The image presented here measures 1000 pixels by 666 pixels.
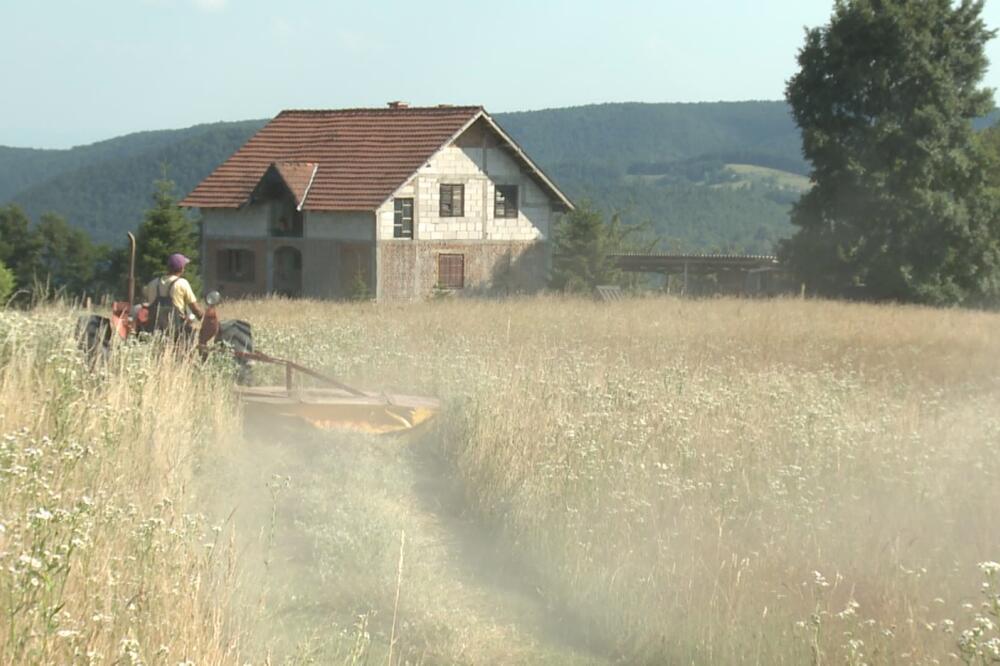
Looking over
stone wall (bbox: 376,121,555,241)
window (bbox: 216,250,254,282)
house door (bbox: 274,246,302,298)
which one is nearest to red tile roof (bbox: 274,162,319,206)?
house door (bbox: 274,246,302,298)

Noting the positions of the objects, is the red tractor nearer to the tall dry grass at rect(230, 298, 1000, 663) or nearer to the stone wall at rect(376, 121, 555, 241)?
the tall dry grass at rect(230, 298, 1000, 663)

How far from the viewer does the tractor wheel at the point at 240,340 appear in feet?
45.8

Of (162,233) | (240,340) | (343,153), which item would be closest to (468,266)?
(343,153)

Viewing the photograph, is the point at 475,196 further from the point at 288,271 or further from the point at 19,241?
the point at 19,241

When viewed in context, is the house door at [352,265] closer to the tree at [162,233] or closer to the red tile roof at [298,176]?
the red tile roof at [298,176]

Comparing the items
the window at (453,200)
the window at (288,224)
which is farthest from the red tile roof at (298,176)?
the window at (453,200)

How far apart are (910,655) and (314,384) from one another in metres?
9.07

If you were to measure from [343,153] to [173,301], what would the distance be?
38.2 meters

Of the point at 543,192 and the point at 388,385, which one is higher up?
the point at 543,192

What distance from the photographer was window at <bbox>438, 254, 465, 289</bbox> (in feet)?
163

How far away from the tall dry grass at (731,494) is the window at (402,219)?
104ft

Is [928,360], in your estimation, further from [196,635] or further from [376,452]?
[196,635]

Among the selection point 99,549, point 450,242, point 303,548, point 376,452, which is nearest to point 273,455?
point 376,452

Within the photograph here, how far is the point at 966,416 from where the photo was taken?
1159cm
